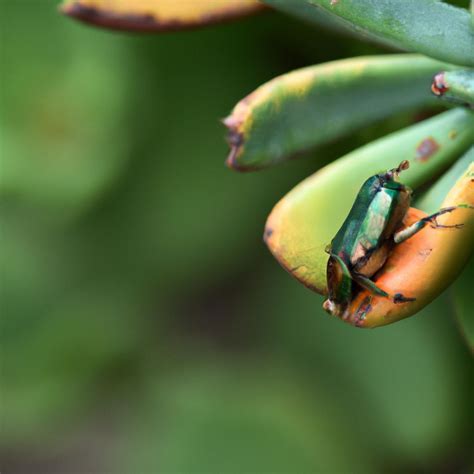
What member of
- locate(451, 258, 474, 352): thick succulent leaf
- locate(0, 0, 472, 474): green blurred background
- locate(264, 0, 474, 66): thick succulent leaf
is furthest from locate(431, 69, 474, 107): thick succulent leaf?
locate(0, 0, 472, 474): green blurred background

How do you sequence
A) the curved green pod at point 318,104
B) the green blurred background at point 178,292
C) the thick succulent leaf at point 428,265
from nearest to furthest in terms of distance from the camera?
1. the thick succulent leaf at point 428,265
2. the curved green pod at point 318,104
3. the green blurred background at point 178,292

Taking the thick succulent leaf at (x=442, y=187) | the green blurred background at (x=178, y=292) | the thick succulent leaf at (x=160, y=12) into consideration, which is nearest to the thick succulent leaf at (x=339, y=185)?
the thick succulent leaf at (x=442, y=187)

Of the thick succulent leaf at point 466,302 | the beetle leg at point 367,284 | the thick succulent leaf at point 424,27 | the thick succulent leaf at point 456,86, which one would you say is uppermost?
the thick succulent leaf at point 424,27

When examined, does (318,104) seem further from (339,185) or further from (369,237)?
(369,237)

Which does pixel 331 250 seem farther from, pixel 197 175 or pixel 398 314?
pixel 197 175

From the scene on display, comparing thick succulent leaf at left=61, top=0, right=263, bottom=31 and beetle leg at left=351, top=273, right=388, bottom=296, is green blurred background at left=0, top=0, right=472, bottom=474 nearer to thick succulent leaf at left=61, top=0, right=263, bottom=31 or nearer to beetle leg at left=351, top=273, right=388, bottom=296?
thick succulent leaf at left=61, top=0, right=263, bottom=31

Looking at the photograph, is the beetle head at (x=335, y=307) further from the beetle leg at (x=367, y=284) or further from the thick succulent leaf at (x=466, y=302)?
the thick succulent leaf at (x=466, y=302)

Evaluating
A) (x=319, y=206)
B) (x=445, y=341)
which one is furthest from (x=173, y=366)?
(x=319, y=206)
